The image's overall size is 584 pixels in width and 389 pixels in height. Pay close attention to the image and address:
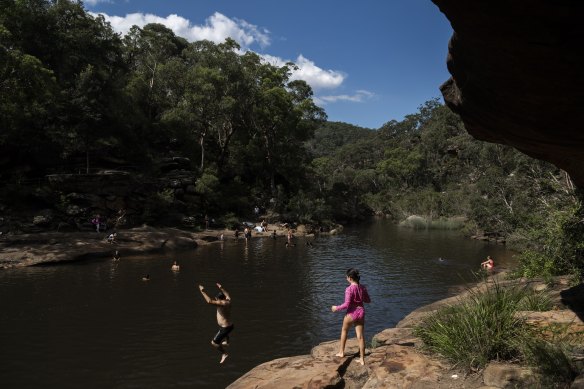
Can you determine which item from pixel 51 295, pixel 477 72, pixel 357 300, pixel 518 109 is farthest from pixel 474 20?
pixel 51 295

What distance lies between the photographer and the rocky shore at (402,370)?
6.66 m

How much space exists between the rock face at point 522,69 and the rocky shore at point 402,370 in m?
3.30

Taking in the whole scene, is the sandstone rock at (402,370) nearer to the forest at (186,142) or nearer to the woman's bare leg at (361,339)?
the woman's bare leg at (361,339)

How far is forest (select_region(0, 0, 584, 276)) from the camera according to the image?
85.6 ft

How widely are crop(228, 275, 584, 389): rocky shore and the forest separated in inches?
240

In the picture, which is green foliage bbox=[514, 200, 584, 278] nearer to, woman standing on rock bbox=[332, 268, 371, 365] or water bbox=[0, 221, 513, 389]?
water bbox=[0, 221, 513, 389]

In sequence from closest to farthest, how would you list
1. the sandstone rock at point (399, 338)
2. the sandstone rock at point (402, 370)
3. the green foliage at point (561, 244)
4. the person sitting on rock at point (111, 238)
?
the sandstone rock at point (402, 370)
the sandstone rock at point (399, 338)
the green foliage at point (561, 244)
the person sitting on rock at point (111, 238)

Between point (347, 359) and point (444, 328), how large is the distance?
6.34ft

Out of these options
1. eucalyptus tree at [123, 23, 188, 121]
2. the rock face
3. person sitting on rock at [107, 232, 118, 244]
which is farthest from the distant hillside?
the rock face

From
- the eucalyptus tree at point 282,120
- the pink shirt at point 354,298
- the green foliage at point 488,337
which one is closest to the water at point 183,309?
the green foliage at point 488,337

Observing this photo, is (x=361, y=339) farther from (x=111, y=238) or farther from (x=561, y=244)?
(x=111, y=238)

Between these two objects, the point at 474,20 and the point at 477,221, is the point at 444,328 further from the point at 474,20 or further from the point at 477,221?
the point at 477,221

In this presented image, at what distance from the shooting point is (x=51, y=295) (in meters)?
18.6

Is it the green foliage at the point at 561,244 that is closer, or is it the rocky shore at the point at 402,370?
the rocky shore at the point at 402,370
